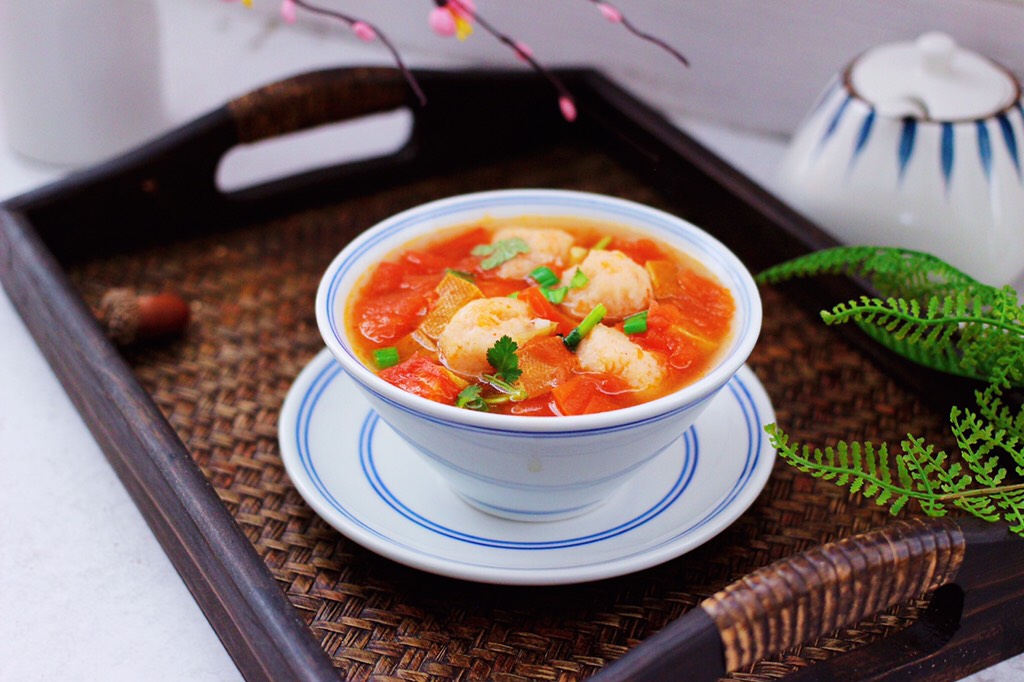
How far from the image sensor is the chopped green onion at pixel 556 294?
4.73 ft

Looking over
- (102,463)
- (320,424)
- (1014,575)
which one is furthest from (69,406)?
(1014,575)

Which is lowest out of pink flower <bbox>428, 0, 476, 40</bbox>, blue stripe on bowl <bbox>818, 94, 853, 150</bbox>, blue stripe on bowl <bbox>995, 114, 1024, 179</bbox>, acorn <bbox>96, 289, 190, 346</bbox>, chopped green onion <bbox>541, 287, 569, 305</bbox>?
acorn <bbox>96, 289, 190, 346</bbox>

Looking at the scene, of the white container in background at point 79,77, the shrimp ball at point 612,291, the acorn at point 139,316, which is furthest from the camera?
the white container in background at point 79,77

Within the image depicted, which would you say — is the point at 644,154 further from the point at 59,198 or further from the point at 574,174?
the point at 59,198

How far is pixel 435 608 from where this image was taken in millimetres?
1336

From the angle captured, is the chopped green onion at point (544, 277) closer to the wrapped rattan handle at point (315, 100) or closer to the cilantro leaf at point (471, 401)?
the cilantro leaf at point (471, 401)

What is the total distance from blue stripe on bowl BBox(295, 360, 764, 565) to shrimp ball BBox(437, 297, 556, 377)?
0.66 feet

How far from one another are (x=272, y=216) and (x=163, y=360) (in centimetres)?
44

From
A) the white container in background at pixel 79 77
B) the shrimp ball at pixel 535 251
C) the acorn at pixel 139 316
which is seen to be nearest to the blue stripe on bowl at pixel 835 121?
the shrimp ball at pixel 535 251

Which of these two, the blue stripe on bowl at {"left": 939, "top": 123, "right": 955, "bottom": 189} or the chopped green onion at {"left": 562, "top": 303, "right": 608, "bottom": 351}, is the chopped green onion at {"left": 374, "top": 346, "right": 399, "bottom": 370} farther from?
the blue stripe on bowl at {"left": 939, "top": 123, "right": 955, "bottom": 189}

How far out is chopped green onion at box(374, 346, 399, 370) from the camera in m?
1.35

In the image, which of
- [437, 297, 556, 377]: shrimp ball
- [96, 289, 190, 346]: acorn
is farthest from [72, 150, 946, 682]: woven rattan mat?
[437, 297, 556, 377]: shrimp ball

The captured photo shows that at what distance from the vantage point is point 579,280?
4.74 ft

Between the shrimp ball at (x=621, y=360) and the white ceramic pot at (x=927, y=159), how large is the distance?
768 mm
